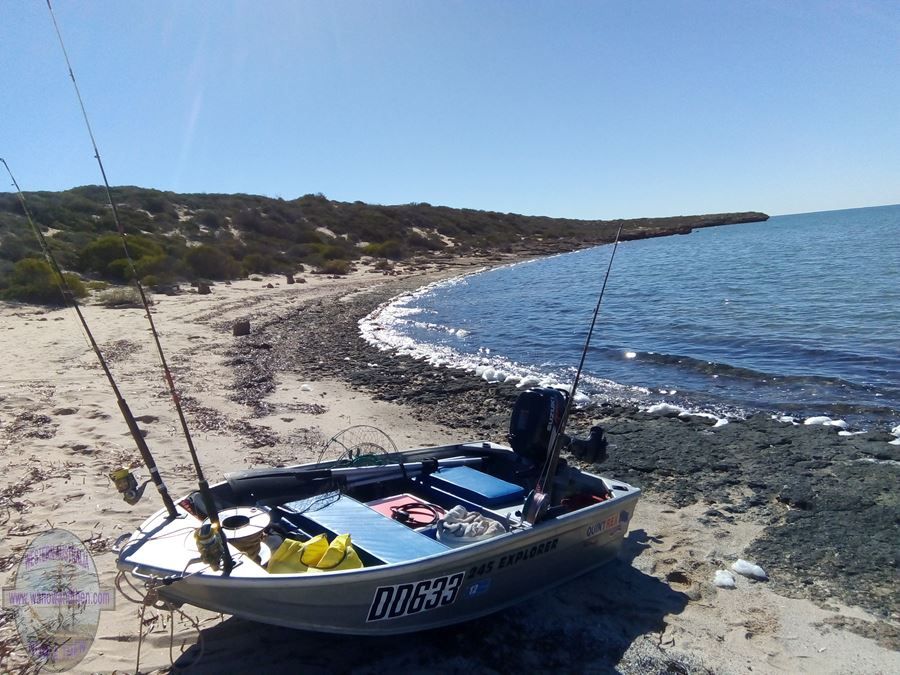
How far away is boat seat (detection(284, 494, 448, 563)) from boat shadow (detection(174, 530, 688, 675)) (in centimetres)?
67

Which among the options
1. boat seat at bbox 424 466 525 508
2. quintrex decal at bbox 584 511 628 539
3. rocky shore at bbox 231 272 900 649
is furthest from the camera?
rocky shore at bbox 231 272 900 649

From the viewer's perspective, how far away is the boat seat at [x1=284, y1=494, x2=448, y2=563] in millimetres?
4164

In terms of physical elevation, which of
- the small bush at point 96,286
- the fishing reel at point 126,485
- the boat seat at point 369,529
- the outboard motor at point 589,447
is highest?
the small bush at point 96,286

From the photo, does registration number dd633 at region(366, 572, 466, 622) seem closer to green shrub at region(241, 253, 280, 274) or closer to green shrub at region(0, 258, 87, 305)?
green shrub at region(0, 258, 87, 305)

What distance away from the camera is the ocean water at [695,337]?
11438 millimetres

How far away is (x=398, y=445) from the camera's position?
348 inches

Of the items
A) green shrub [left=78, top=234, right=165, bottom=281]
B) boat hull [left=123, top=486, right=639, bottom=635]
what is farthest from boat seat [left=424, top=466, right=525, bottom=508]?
green shrub [left=78, top=234, right=165, bottom=281]

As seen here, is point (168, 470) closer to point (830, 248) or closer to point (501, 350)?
point (501, 350)

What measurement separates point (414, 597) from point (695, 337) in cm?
1491

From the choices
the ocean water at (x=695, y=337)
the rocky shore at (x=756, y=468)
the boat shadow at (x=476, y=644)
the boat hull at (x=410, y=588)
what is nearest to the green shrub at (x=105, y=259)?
the ocean water at (x=695, y=337)

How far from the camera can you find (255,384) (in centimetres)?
1150

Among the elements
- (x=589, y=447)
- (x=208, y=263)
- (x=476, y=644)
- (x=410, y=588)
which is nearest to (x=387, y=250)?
(x=208, y=263)

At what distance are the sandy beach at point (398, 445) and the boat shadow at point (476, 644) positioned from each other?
13mm

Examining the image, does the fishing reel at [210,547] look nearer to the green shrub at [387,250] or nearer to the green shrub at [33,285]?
the green shrub at [33,285]
